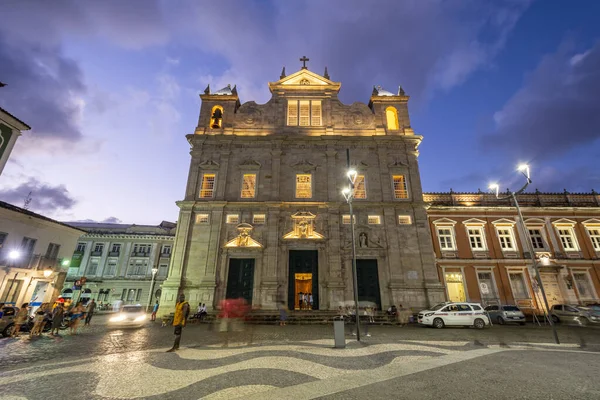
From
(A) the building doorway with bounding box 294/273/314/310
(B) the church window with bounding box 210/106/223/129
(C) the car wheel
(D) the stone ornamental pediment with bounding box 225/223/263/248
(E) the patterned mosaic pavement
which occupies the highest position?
(B) the church window with bounding box 210/106/223/129

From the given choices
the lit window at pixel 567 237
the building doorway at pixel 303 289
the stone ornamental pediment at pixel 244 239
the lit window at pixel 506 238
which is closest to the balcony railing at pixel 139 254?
the stone ornamental pediment at pixel 244 239

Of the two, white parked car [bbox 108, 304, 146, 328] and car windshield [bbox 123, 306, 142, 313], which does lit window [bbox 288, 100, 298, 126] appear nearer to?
car windshield [bbox 123, 306, 142, 313]

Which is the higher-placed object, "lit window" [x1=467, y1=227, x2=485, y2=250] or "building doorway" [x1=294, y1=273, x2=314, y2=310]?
"lit window" [x1=467, y1=227, x2=485, y2=250]

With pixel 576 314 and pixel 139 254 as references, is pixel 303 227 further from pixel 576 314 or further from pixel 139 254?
pixel 139 254

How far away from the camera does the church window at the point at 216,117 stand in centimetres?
2648

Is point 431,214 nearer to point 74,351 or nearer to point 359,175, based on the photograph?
point 359,175

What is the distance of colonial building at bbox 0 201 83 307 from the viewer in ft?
64.0

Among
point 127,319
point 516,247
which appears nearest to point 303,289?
point 127,319

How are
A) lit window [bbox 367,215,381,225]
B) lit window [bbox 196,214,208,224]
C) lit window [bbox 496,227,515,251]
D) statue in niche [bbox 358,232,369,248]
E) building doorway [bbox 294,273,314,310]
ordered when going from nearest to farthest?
building doorway [bbox 294,273,314,310] < statue in niche [bbox 358,232,369,248] < lit window [bbox 196,214,208,224] < lit window [bbox 367,215,381,225] < lit window [bbox 496,227,515,251]

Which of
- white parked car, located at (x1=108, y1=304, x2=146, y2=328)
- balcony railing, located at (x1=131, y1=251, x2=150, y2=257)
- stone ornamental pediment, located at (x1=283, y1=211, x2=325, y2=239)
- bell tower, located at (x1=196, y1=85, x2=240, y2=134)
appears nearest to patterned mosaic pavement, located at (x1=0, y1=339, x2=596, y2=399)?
white parked car, located at (x1=108, y1=304, x2=146, y2=328)

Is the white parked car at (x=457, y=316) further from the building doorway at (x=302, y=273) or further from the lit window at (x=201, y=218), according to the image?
the lit window at (x=201, y=218)

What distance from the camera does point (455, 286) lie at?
23.1 meters

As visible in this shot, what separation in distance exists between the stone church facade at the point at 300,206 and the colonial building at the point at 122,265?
26.3 metres

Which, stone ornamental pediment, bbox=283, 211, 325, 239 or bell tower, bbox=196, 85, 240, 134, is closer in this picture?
stone ornamental pediment, bbox=283, 211, 325, 239
